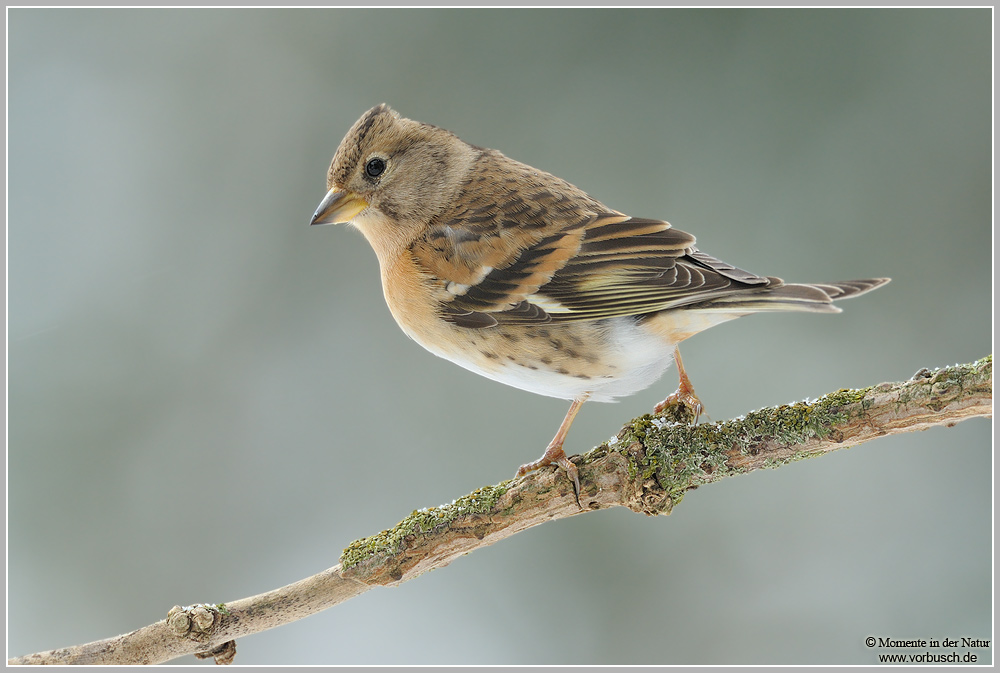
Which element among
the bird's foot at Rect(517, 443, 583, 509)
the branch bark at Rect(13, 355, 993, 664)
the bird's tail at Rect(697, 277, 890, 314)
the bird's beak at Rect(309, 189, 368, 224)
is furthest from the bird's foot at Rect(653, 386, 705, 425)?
the bird's beak at Rect(309, 189, 368, 224)

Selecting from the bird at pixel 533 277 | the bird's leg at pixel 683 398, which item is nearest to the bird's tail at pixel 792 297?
the bird at pixel 533 277

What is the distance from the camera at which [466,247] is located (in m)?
3.13

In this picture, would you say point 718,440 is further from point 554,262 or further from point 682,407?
point 554,262

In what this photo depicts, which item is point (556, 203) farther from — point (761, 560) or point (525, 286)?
point (761, 560)

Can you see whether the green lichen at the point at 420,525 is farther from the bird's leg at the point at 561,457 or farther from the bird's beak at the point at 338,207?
the bird's beak at the point at 338,207

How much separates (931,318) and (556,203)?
2.60 metres

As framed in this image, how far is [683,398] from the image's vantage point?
317cm

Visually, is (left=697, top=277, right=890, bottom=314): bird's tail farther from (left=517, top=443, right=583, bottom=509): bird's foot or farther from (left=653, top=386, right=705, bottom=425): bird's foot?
(left=517, top=443, right=583, bottom=509): bird's foot

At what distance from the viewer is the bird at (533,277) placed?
2.79 metres

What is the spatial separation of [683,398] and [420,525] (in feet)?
3.92

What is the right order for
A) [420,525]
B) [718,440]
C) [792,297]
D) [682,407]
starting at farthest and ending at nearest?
[682,407] < [420,525] < [718,440] < [792,297]

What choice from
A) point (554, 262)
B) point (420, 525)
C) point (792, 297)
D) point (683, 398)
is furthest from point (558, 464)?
point (792, 297)

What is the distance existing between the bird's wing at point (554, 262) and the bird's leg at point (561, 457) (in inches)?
17.0

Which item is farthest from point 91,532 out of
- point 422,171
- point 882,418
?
point 882,418
